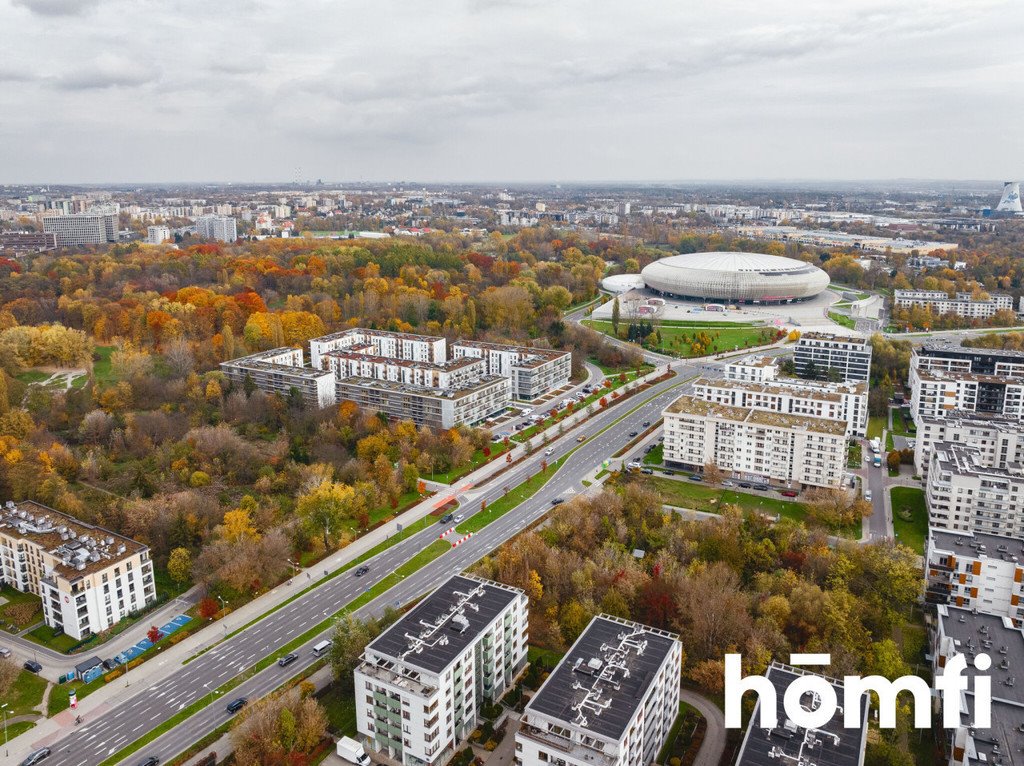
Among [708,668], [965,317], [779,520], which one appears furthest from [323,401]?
[965,317]

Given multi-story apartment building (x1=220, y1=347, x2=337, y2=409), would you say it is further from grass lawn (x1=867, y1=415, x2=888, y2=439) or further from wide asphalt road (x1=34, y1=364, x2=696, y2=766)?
grass lawn (x1=867, y1=415, x2=888, y2=439)

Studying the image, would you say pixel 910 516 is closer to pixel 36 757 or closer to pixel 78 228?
pixel 36 757

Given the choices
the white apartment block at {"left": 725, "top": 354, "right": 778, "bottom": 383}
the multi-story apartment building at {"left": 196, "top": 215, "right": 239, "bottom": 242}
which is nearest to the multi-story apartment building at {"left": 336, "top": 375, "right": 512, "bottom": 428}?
the white apartment block at {"left": 725, "top": 354, "right": 778, "bottom": 383}

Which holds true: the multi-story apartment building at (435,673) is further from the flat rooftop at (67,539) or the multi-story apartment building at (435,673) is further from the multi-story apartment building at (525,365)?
the multi-story apartment building at (525,365)

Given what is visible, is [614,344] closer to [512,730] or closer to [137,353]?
[137,353]

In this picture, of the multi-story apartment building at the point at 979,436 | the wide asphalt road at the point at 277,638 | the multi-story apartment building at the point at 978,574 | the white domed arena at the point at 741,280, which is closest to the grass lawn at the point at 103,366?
the wide asphalt road at the point at 277,638

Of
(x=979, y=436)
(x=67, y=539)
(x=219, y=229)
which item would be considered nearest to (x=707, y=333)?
(x=979, y=436)
